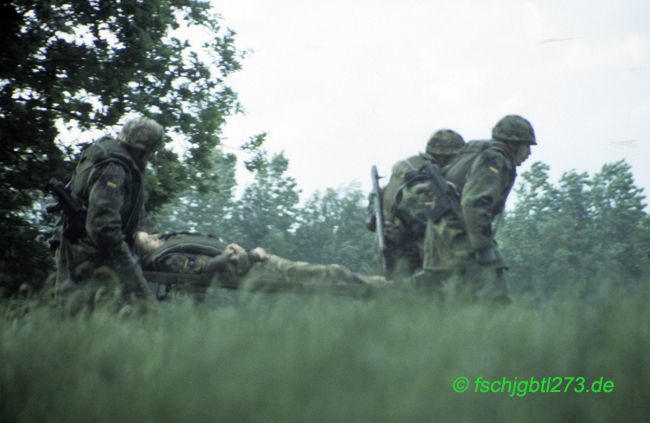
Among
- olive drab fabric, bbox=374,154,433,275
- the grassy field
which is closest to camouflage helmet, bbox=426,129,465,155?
olive drab fabric, bbox=374,154,433,275

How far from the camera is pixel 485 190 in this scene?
811 cm

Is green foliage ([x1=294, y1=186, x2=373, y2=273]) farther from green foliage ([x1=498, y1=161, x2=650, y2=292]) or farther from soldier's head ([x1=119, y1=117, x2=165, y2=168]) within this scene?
soldier's head ([x1=119, y1=117, x2=165, y2=168])

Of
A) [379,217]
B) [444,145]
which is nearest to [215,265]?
[379,217]

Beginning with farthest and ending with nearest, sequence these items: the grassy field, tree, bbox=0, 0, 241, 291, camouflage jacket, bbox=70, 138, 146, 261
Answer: tree, bbox=0, 0, 241, 291
camouflage jacket, bbox=70, 138, 146, 261
the grassy field

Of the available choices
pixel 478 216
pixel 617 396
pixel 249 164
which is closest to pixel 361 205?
pixel 249 164

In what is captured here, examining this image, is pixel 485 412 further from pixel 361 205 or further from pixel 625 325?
pixel 361 205

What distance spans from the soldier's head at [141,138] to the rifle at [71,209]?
24.3 inches

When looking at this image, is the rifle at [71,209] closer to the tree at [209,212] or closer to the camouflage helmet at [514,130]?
the camouflage helmet at [514,130]

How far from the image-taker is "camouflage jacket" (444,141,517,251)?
8.07 meters

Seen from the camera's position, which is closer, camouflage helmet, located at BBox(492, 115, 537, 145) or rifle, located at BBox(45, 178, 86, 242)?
rifle, located at BBox(45, 178, 86, 242)


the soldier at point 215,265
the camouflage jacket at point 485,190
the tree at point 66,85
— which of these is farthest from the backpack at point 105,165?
the tree at point 66,85

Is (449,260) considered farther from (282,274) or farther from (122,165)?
(122,165)

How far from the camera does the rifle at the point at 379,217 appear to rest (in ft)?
30.0

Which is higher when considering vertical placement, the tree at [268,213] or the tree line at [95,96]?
the tree at [268,213]
